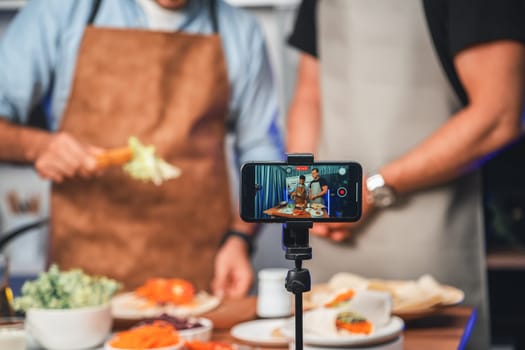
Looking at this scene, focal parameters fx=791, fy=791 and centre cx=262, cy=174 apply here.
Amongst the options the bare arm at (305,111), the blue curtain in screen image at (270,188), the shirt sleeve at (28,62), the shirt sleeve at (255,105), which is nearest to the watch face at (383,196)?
the bare arm at (305,111)

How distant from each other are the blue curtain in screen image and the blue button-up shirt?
148 cm

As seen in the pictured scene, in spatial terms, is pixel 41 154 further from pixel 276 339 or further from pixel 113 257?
pixel 276 339

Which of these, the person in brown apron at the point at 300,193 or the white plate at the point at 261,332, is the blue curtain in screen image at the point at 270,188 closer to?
the person in brown apron at the point at 300,193

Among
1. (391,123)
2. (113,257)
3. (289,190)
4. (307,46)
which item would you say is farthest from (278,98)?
(289,190)

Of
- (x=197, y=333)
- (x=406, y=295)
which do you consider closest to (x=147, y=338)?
(x=197, y=333)

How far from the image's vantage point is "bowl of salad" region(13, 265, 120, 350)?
1558 millimetres

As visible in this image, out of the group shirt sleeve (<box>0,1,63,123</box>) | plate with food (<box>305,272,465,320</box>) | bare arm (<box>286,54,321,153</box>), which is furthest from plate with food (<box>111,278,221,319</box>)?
shirt sleeve (<box>0,1,63,123</box>)

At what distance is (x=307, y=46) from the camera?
8.47ft

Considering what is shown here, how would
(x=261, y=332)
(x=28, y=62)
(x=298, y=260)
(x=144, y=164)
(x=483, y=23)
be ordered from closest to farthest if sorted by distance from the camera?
(x=298, y=260)
(x=261, y=332)
(x=483, y=23)
(x=144, y=164)
(x=28, y=62)

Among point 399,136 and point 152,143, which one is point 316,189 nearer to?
point 399,136

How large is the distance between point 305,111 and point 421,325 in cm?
97

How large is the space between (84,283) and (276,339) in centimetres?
41

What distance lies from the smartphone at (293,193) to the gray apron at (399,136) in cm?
126

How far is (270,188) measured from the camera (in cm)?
115
